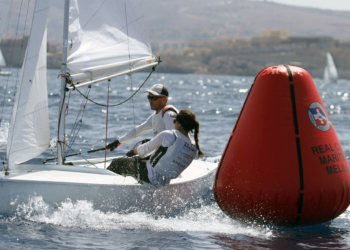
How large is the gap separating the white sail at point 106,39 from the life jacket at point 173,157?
1077 mm

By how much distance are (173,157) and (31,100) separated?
1.38 metres

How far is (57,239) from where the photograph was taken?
3387 millimetres

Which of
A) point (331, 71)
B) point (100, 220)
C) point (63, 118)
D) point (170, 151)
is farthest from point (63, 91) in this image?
point (331, 71)

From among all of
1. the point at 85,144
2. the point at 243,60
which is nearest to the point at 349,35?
the point at 243,60

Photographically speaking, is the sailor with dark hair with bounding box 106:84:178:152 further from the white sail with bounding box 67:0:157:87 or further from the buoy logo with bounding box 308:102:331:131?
the buoy logo with bounding box 308:102:331:131

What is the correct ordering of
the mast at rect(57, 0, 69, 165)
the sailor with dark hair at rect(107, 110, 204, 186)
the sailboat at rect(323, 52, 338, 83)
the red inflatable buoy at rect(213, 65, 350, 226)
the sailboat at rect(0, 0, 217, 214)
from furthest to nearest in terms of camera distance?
1. the sailboat at rect(323, 52, 338, 83)
2. the mast at rect(57, 0, 69, 165)
3. the sailor with dark hair at rect(107, 110, 204, 186)
4. the sailboat at rect(0, 0, 217, 214)
5. the red inflatable buoy at rect(213, 65, 350, 226)

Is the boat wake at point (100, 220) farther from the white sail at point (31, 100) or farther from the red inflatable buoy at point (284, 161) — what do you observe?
the white sail at point (31, 100)

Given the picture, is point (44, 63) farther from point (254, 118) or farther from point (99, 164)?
point (254, 118)

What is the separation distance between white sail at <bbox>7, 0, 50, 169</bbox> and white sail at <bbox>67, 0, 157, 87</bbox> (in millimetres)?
269

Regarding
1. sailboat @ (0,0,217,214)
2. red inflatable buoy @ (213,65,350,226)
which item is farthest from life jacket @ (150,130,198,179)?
red inflatable buoy @ (213,65,350,226)

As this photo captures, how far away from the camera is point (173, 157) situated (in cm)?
404

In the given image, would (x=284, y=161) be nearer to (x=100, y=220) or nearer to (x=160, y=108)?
(x=160, y=108)

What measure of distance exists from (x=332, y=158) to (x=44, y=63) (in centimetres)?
266

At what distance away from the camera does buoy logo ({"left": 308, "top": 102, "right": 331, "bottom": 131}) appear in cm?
381
